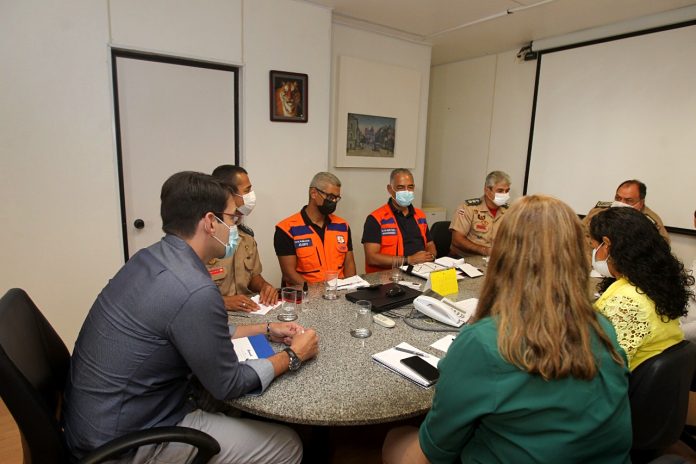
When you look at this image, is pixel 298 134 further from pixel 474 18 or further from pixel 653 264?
pixel 653 264

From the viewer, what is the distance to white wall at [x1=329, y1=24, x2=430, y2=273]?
3781mm

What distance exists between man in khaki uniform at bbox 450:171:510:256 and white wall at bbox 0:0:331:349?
1931 mm

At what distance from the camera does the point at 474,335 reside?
952mm

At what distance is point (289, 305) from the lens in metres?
1.89

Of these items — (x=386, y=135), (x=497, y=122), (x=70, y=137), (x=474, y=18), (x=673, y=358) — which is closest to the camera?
(x=673, y=358)

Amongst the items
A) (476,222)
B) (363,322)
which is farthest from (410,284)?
(476,222)

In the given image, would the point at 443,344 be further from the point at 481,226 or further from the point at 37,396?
the point at 481,226

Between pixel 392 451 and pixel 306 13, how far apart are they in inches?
126

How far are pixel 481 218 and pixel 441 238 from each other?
15.4 inches

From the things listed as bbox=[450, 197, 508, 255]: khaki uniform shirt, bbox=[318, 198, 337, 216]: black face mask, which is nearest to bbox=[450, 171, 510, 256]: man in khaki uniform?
bbox=[450, 197, 508, 255]: khaki uniform shirt

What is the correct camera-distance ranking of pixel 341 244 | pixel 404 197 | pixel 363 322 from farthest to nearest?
pixel 404 197
pixel 341 244
pixel 363 322

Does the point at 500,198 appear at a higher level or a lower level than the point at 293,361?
higher

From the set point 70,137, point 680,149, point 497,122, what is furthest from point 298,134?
point 680,149

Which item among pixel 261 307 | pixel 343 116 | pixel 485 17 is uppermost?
pixel 485 17
